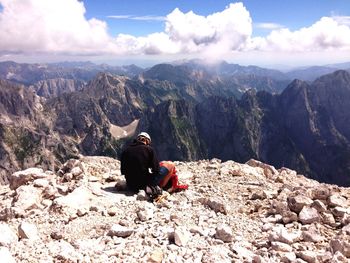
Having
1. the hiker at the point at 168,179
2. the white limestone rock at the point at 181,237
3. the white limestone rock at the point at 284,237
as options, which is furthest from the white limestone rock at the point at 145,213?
the white limestone rock at the point at 284,237

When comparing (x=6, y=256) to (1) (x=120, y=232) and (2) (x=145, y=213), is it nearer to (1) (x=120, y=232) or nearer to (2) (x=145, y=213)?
(1) (x=120, y=232)

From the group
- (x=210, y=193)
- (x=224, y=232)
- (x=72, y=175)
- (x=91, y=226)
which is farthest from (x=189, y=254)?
(x=72, y=175)

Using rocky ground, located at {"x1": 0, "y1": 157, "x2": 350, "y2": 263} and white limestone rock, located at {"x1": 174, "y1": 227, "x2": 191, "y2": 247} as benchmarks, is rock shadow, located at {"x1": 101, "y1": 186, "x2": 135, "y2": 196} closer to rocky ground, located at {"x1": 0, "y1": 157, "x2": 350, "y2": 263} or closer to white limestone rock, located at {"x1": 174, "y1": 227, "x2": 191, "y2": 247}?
rocky ground, located at {"x1": 0, "y1": 157, "x2": 350, "y2": 263}

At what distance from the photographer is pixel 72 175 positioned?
20.0 metres

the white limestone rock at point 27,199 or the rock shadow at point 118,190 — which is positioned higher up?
the white limestone rock at point 27,199

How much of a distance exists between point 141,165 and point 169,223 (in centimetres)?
439

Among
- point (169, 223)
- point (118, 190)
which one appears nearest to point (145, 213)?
point (169, 223)

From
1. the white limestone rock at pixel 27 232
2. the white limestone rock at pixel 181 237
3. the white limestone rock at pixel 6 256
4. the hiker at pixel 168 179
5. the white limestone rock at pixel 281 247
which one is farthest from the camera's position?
the hiker at pixel 168 179

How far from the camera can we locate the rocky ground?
11.2m

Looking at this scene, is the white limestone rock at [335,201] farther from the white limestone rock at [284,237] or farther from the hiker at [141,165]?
the hiker at [141,165]

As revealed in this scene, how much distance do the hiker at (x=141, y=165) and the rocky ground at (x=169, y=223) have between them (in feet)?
2.98

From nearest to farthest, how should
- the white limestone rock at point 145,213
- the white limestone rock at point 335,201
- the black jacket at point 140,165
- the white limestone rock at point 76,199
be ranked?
the white limestone rock at point 145,213, the white limestone rock at point 76,199, the white limestone rock at point 335,201, the black jacket at point 140,165

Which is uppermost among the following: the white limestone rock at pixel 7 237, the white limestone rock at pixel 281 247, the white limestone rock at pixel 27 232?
the white limestone rock at pixel 7 237

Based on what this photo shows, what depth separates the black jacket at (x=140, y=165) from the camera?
57.4 feet
